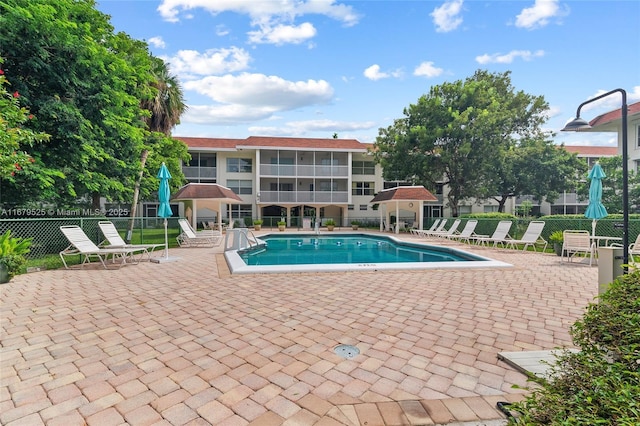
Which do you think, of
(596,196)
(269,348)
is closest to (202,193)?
(269,348)

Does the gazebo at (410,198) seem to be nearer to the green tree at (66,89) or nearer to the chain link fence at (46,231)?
the green tree at (66,89)

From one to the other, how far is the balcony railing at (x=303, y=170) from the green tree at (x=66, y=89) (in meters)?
16.1

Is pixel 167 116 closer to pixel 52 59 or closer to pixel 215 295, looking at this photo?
pixel 52 59

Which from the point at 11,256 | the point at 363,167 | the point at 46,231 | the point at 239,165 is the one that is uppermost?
the point at 363,167

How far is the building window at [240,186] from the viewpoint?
2977 cm

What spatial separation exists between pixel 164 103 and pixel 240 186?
499 inches

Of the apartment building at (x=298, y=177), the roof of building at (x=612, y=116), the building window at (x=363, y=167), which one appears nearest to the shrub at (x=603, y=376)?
the roof of building at (x=612, y=116)

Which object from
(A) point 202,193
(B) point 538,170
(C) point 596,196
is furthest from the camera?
(B) point 538,170

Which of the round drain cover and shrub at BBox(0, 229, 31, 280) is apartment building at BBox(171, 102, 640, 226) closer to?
shrub at BBox(0, 229, 31, 280)

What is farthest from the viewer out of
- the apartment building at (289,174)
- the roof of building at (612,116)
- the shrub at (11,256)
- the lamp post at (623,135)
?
the apartment building at (289,174)

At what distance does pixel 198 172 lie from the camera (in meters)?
28.8

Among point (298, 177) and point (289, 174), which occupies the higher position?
point (289, 174)

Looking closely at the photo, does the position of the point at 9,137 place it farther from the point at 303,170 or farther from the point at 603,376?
the point at 303,170

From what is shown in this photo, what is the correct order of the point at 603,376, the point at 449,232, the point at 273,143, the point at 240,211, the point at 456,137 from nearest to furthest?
the point at 603,376, the point at 449,232, the point at 456,137, the point at 273,143, the point at 240,211
